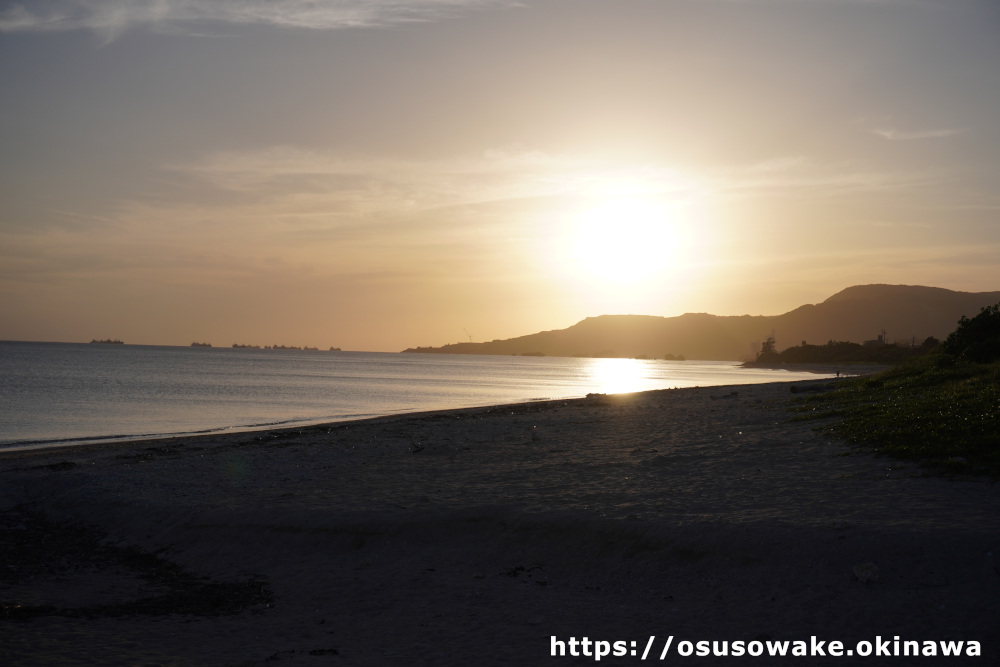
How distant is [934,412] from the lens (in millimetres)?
15969

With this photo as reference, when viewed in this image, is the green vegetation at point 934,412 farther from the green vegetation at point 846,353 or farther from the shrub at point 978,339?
the green vegetation at point 846,353

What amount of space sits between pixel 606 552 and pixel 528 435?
11.7m

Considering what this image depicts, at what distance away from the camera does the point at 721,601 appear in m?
9.30

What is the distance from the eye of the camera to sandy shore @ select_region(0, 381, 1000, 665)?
837 cm

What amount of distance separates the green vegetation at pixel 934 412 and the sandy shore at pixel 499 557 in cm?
72

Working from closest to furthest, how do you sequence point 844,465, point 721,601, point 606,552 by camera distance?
1. point 721,601
2. point 606,552
3. point 844,465

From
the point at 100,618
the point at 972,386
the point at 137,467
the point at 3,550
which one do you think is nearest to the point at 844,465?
the point at 972,386

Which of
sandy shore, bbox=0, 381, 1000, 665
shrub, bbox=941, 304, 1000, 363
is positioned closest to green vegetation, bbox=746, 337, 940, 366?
shrub, bbox=941, 304, 1000, 363

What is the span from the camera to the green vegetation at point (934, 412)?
13.1 metres

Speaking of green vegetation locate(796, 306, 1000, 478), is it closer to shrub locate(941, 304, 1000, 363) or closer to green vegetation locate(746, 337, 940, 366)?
shrub locate(941, 304, 1000, 363)

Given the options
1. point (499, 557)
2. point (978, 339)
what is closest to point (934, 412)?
point (499, 557)

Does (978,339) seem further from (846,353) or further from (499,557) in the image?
(846,353)

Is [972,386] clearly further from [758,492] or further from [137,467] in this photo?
[137,467]

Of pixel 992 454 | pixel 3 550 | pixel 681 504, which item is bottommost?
pixel 3 550
